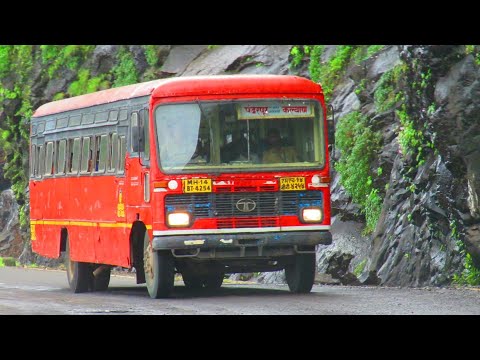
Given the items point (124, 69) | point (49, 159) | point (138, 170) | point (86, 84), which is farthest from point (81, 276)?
point (86, 84)

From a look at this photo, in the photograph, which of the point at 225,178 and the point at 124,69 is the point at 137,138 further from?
the point at 124,69

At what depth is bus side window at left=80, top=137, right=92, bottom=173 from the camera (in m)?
24.0

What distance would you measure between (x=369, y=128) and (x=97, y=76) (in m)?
14.4

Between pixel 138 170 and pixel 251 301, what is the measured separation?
9.17ft

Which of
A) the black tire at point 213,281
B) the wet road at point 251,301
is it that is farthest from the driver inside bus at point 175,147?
the black tire at point 213,281

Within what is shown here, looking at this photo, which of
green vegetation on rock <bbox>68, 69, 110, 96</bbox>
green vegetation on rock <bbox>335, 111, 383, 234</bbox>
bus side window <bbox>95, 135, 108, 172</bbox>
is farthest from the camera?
green vegetation on rock <bbox>68, 69, 110, 96</bbox>

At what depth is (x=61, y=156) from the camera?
25812 mm

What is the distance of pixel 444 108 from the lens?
2261cm

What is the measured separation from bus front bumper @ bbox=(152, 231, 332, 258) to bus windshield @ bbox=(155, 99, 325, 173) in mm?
939

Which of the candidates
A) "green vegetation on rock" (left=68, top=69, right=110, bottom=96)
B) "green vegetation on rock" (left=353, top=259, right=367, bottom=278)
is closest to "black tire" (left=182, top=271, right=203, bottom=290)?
"green vegetation on rock" (left=353, top=259, right=367, bottom=278)

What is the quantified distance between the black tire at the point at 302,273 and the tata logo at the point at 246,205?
4.40ft

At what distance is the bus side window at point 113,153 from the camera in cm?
2241

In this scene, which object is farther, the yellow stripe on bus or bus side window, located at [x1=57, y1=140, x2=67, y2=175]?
bus side window, located at [x1=57, y1=140, x2=67, y2=175]

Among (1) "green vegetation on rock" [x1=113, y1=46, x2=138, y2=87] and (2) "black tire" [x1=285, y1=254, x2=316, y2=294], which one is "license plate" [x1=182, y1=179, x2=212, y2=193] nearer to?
(2) "black tire" [x1=285, y1=254, x2=316, y2=294]
